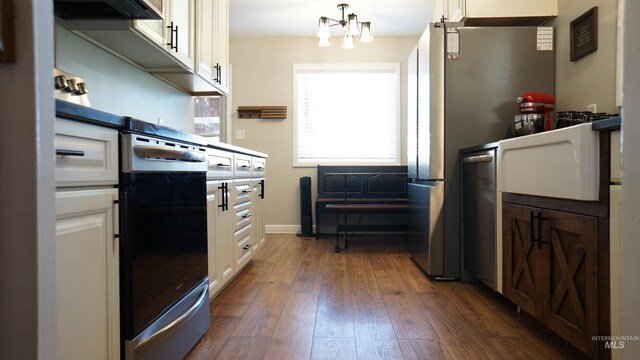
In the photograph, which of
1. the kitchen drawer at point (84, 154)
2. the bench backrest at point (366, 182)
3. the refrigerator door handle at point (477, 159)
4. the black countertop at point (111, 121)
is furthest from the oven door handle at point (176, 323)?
the bench backrest at point (366, 182)

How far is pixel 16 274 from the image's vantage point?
396 mm

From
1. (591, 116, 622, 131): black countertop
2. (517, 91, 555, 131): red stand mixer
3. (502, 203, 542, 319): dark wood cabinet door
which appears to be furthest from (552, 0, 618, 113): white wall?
(591, 116, 622, 131): black countertop

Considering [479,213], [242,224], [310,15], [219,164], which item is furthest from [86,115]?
[310,15]

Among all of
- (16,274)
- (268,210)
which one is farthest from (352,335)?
(268,210)

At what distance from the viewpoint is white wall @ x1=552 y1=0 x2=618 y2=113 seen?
1953 mm

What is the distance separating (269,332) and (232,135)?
332 cm

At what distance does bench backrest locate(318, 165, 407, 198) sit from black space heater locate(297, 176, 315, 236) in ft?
0.52

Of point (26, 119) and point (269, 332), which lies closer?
point (26, 119)

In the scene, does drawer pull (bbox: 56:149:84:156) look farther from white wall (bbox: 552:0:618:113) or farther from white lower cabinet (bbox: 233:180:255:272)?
white wall (bbox: 552:0:618:113)

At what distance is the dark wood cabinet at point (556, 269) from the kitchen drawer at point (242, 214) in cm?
158

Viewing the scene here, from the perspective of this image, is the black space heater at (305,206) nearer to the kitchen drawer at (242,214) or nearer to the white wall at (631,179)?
the kitchen drawer at (242,214)

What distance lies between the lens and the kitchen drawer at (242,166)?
251cm

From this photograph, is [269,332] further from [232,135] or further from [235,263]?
[232,135]
